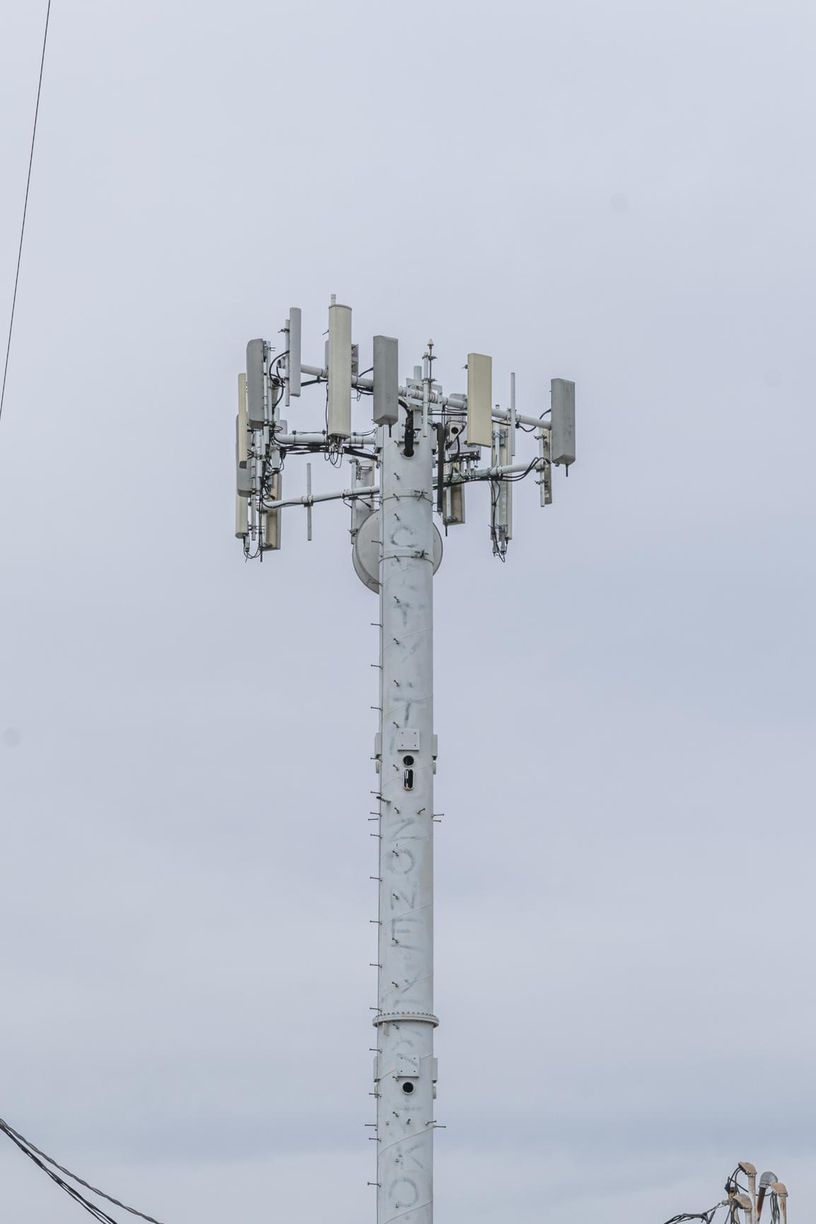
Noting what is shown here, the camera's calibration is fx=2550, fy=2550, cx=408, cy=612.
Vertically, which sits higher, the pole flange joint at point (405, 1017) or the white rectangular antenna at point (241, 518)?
the white rectangular antenna at point (241, 518)

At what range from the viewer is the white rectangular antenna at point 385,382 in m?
52.9

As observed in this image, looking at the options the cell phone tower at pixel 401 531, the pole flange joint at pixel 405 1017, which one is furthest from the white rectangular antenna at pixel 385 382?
the pole flange joint at pixel 405 1017

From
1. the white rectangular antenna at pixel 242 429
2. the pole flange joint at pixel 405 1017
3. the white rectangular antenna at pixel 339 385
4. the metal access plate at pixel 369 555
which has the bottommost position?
the pole flange joint at pixel 405 1017

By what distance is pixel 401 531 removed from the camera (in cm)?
5484

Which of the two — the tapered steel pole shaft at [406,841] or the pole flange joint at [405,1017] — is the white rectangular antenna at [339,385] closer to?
the tapered steel pole shaft at [406,841]

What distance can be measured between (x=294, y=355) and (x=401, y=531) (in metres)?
4.42

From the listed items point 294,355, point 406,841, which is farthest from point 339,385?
point 406,841

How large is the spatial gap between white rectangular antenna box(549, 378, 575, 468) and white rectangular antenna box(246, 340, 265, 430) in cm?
657

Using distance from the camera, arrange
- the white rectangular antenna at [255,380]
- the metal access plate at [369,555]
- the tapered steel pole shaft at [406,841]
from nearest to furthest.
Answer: the tapered steel pole shaft at [406,841]
the white rectangular antenna at [255,380]
the metal access plate at [369,555]

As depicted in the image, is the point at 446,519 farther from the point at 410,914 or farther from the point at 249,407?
the point at 410,914

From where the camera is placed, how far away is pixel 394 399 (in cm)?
5300

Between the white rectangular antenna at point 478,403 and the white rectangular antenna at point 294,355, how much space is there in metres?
3.67

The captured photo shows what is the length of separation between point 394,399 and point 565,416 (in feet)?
17.0

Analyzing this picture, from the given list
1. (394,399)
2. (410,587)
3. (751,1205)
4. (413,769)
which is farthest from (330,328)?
(751,1205)
